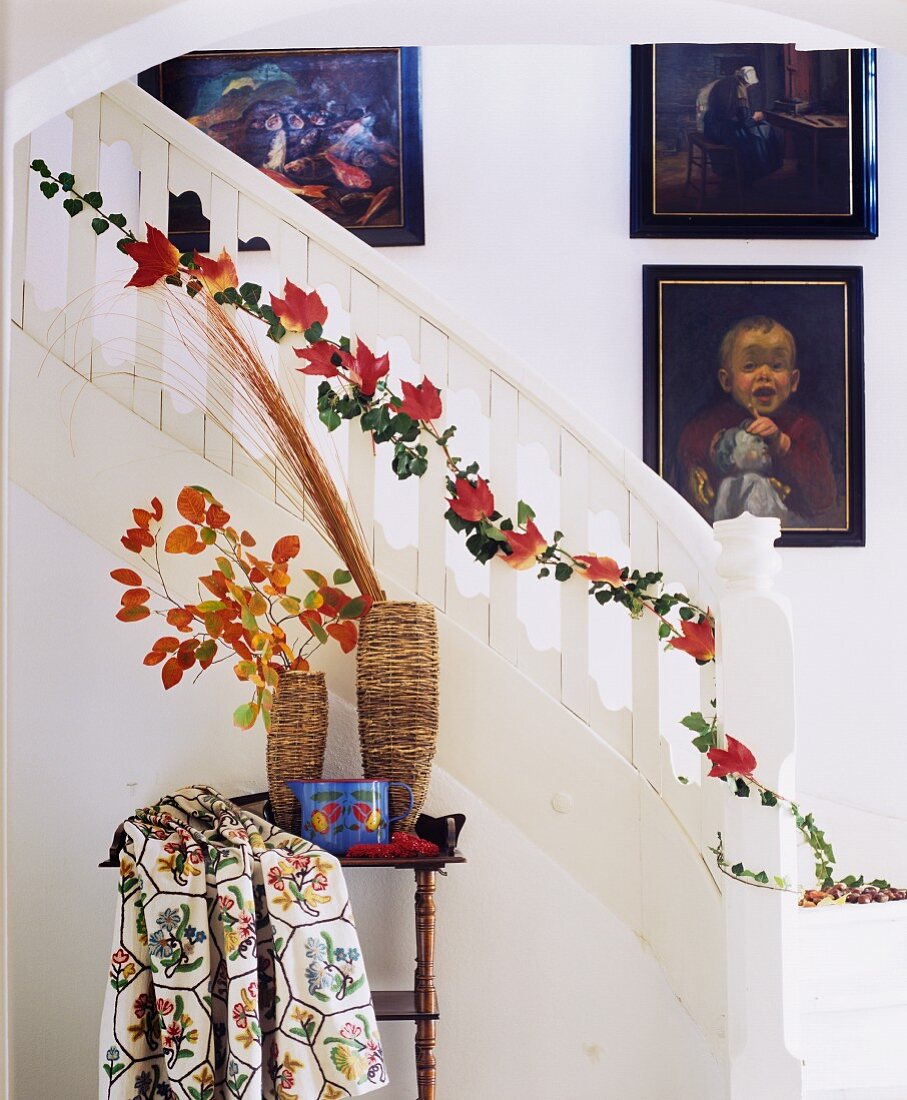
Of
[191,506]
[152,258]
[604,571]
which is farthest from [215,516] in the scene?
[604,571]

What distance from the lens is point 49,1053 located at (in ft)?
7.66

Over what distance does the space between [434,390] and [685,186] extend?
66.2 inches

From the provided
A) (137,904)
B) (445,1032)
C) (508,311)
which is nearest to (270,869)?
(137,904)

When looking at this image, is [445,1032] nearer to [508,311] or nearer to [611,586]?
[611,586]

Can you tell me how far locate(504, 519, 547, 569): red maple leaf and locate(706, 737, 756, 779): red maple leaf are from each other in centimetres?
55

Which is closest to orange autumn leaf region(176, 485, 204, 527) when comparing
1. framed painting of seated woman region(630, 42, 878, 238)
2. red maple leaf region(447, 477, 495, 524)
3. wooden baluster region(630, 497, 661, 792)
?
red maple leaf region(447, 477, 495, 524)

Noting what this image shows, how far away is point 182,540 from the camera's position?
7.52ft

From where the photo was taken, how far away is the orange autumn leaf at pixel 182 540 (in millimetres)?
2285

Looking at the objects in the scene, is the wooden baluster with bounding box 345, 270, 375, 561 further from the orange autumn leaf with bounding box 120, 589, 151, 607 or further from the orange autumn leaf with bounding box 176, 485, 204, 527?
the orange autumn leaf with bounding box 120, 589, 151, 607

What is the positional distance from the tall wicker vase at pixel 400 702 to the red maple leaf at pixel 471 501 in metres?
0.27

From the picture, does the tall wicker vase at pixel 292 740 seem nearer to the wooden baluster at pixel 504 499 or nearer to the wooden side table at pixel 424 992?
the wooden side table at pixel 424 992

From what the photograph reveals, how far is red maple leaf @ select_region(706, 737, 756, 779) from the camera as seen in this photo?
2.18 m

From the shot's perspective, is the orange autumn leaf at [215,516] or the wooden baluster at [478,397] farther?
the wooden baluster at [478,397]

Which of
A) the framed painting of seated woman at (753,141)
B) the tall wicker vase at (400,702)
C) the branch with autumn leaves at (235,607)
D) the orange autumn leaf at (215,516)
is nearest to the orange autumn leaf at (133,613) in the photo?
the branch with autumn leaves at (235,607)
